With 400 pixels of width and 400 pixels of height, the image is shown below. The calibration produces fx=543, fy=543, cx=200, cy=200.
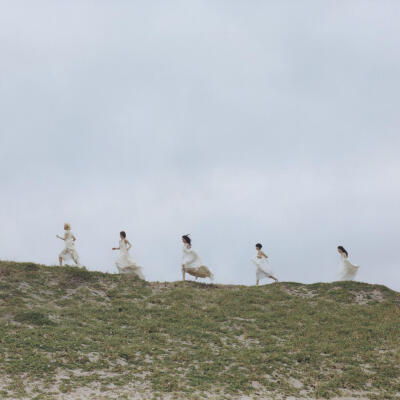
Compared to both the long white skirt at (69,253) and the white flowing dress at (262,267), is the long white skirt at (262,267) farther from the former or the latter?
the long white skirt at (69,253)

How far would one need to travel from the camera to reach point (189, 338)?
2134 centimetres

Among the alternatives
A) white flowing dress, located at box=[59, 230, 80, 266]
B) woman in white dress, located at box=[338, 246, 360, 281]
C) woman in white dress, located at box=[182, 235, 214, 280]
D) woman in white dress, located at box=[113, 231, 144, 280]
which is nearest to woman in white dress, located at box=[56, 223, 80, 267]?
white flowing dress, located at box=[59, 230, 80, 266]

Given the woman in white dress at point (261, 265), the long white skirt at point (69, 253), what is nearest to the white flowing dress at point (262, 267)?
the woman in white dress at point (261, 265)

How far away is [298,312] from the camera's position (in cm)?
2541

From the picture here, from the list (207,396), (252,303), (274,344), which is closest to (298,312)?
(252,303)

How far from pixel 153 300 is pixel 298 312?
6817mm

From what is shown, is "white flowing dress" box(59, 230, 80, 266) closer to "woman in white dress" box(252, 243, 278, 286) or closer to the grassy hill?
the grassy hill

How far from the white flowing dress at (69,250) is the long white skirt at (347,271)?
14563 mm

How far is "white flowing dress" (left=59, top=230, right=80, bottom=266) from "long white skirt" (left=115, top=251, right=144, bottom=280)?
2.29 m

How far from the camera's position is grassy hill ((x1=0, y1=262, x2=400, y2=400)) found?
1714cm

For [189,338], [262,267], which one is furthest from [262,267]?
[189,338]

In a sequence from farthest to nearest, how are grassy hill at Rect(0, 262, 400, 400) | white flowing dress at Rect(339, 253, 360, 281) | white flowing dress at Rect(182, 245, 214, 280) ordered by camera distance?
white flowing dress at Rect(339, 253, 360, 281), white flowing dress at Rect(182, 245, 214, 280), grassy hill at Rect(0, 262, 400, 400)

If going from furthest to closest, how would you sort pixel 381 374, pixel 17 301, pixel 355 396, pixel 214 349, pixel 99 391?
pixel 17 301
pixel 214 349
pixel 381 374
pixel 355 396
pixel 99 391

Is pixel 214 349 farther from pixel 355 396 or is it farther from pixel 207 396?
pixel 355 396
